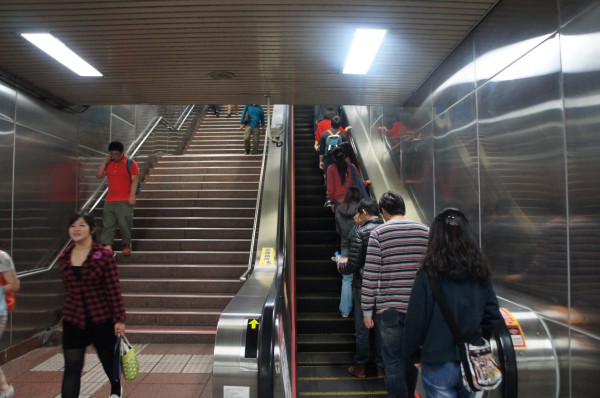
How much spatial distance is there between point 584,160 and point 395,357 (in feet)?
5.74

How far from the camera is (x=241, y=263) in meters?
6.21

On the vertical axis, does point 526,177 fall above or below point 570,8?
below

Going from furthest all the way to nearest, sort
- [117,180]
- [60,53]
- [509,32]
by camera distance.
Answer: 1. [117,180]
2. [60,53]
3. [509,32]

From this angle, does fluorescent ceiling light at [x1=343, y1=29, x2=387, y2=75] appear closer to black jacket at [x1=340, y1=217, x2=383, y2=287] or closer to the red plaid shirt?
black jacket at [x1=340, y1=217, x2=383, y2=287]

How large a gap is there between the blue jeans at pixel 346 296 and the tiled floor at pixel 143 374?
1619mm

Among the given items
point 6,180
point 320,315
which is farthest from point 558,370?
point 6,180

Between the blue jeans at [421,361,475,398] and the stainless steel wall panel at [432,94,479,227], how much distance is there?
1.89 meters

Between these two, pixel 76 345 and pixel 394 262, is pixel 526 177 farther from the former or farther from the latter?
pixel 76 345

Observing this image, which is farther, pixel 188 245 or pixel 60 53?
pixel 188 245

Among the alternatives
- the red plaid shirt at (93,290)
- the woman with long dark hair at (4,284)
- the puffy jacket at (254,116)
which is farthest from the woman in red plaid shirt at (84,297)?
the puffy jacket at (254,116)

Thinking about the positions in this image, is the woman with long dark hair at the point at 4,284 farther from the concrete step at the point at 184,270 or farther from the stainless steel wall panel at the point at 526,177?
the stainless steel wall panel at the point at 526,177

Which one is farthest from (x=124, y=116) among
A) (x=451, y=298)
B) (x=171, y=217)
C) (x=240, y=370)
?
(x=451, y=298)

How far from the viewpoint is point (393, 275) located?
293 centimetres

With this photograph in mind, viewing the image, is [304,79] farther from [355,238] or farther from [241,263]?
[241,263]
